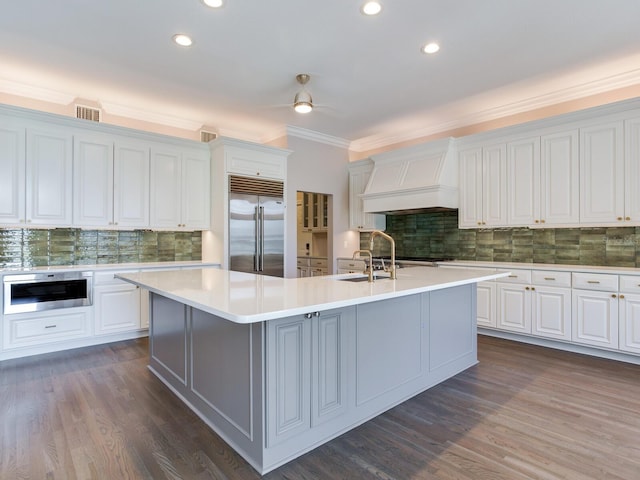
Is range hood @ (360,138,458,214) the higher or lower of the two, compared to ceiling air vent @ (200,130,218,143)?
lower

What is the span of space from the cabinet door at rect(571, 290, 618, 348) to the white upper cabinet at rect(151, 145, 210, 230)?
14.8ft

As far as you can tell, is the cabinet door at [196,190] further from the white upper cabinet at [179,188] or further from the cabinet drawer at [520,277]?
the cabinet drawer at [520,277]

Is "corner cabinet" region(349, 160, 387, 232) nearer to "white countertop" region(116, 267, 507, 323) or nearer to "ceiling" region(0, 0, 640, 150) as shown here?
"ceiling" region(0, 0, 640, 150)

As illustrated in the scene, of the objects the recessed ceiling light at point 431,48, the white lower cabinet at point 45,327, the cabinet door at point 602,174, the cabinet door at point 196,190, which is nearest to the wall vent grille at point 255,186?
the cabinet door at point 196,190

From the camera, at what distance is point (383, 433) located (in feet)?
7.28

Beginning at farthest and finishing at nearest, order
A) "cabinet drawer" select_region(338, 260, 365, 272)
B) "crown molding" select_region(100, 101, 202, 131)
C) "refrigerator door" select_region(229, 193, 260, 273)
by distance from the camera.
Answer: "cabinet drawer" select_region(338, 260, 365, 272) → "refrigerator door" select_region(229, 193, 260, 273) → "crown molding" select_region(100, 101, 202, 131)

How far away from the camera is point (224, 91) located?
4258 mm

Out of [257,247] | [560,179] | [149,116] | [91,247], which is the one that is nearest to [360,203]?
[257,247]

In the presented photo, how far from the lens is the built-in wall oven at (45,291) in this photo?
3.50 metres

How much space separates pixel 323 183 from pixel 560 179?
10.9 feet

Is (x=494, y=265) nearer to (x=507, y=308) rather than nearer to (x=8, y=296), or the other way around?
(x=507, y=308)

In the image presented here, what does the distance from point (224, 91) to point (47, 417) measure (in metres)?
3.52

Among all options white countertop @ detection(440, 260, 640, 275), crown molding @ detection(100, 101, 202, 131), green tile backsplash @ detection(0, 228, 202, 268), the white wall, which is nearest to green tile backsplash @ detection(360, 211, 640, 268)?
white countertop @ detection(440, 260, 640, 275)

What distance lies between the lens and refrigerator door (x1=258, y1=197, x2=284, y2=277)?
5.11 metres
